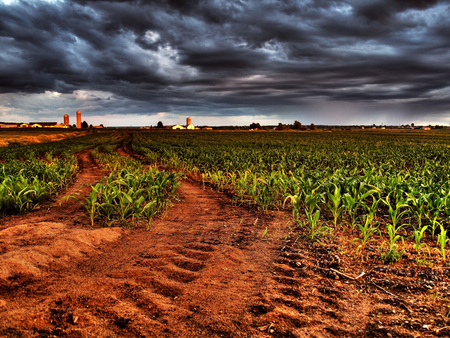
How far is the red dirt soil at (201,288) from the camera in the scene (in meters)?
2.38

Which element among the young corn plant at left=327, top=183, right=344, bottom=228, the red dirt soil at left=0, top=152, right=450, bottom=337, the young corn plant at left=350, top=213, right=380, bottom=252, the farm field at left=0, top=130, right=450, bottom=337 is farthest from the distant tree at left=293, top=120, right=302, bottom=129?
the red dirt soil at left=0, top=152, right=450, bottom=337

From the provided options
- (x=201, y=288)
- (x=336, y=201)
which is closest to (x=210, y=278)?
(x=201, y=288)

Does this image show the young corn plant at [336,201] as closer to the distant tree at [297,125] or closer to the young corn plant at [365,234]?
the young corn plant at [365,234]

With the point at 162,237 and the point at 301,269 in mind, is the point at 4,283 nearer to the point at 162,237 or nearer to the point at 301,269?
the point at 162,237

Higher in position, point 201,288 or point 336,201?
point 336,201

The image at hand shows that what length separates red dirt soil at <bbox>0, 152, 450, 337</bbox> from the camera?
7.80 feet

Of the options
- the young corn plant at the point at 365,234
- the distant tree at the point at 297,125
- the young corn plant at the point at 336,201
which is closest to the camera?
the young corn plant at the point at 365,234

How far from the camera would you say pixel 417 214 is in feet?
16.4

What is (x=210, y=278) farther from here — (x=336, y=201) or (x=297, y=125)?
(x=297, y=125)

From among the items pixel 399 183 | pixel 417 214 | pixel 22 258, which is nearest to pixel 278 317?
pixel 22 258

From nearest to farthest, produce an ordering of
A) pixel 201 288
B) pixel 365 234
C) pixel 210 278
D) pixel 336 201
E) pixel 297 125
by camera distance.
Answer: pixel 201 288 < pixel 210 278 < pixel 365 234 < pixel 336 201 < pixel 297 125

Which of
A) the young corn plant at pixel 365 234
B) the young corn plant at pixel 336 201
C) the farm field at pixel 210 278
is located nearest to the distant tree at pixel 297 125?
the farm field at pixel 210 278

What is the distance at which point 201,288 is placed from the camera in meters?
3.01

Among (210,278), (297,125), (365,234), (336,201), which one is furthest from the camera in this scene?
(297,125)
